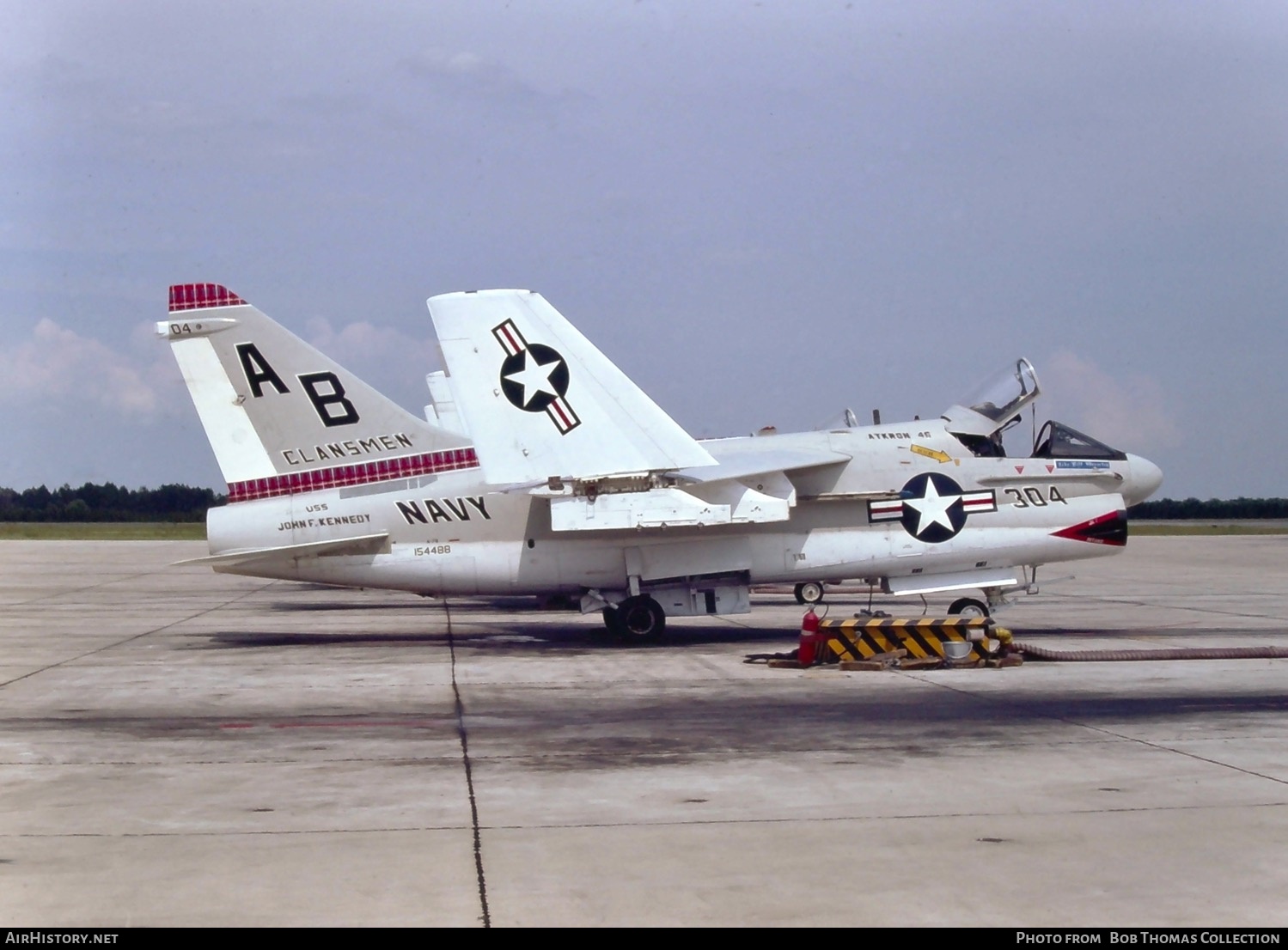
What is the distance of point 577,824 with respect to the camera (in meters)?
7.57

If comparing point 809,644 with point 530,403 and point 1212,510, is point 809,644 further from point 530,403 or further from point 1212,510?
point 1212,510

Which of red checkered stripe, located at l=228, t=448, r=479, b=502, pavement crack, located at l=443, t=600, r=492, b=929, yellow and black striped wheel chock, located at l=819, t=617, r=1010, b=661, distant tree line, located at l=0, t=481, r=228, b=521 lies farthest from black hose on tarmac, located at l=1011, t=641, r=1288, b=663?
distant tree line, located at l=0, t=481, r=228, b=521

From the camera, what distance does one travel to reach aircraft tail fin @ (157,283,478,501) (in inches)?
708

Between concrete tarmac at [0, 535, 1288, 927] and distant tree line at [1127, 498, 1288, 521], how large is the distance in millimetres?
88844

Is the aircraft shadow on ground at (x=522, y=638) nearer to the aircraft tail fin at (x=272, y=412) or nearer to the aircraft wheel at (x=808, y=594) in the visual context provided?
the aircraft tail fin at (x=272, y=412)

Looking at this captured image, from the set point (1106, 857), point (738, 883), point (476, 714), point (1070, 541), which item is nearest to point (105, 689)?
point (476, 714)

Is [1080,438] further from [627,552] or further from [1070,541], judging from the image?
[627,552]

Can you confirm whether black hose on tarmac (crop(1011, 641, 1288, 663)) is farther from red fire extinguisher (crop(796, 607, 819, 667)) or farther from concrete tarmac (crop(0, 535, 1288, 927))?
red fire extinguisher (crop(796, 607, 819, 667))

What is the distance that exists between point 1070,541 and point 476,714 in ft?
34.7

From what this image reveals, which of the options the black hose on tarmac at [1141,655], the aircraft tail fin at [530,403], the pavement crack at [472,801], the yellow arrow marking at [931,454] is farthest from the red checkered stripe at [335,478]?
the black hose on tarmac at [1141,655]

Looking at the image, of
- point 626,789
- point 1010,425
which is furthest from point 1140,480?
point 626,789

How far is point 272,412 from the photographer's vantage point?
18.0 meters

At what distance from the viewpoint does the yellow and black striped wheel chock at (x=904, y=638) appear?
14836 millimetres

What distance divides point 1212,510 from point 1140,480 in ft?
296
